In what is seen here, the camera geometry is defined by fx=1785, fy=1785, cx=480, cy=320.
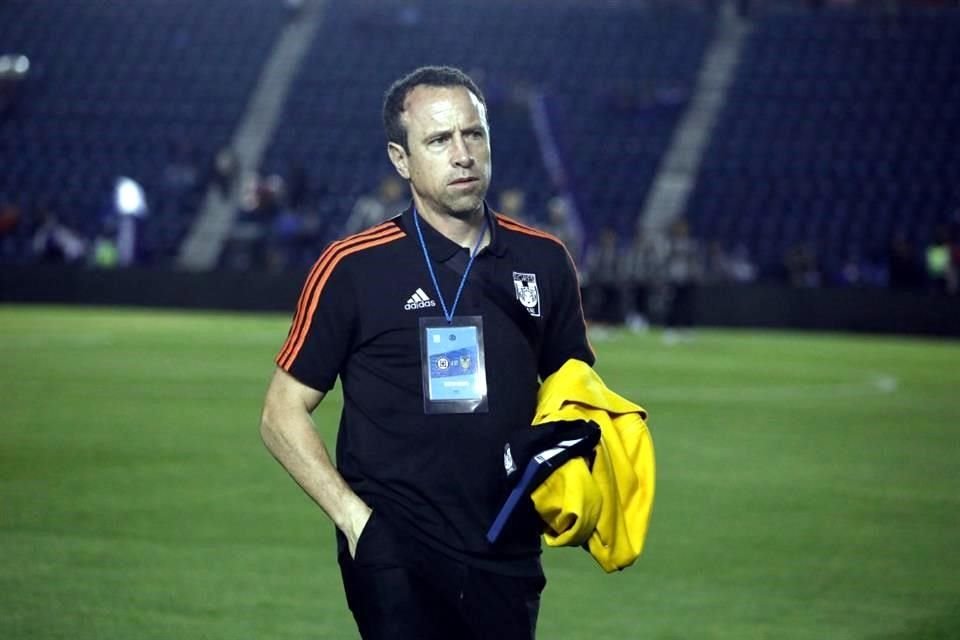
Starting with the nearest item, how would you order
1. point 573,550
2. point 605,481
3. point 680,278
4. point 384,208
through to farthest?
point 605,481 → point 573,550 → point 384,208 → point 680,278

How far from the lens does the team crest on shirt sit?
14.3 ft

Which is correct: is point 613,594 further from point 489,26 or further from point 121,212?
point 489,26

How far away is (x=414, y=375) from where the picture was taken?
4238mm

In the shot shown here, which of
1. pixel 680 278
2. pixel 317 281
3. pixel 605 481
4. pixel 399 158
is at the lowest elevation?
pixel 680 278

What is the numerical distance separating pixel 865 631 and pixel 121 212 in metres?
32.2

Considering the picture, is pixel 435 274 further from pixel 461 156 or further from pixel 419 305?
pixel 461 156

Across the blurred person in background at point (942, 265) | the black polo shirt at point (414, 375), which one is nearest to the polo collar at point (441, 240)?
the black polo shirt at point (414, 375)

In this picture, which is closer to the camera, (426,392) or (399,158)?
(426,392)

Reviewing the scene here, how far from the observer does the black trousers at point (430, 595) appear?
165 inches

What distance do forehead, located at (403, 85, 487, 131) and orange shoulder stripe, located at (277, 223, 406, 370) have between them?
28 cm

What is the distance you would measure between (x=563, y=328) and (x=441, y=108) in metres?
0.65

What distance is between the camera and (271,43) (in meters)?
46.7

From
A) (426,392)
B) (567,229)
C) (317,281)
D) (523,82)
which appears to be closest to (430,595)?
(426,392)

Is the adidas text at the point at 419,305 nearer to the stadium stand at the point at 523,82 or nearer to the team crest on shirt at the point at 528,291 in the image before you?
the team crest on shirt at the point at 528,291
